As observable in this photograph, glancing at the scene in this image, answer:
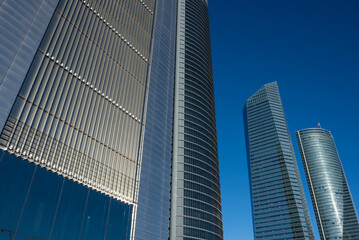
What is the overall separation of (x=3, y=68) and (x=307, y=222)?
19930cm

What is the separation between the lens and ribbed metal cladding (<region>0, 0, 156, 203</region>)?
37.4 meters

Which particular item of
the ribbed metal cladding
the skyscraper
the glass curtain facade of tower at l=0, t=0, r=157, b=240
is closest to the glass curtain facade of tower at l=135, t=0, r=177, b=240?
the skyscraper

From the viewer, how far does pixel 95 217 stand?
4181 cm

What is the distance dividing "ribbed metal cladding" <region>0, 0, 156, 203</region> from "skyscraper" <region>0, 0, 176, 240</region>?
5.9 inches

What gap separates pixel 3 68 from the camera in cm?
3506

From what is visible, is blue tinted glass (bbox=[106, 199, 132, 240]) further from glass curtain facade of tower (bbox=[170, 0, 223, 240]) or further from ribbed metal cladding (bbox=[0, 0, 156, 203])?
glass curtain facade of tower (bbox=[170, 0, 223, 240])

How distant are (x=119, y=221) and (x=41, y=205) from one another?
1381 centimetres

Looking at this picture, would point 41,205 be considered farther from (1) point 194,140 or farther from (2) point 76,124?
(1) point 194,140

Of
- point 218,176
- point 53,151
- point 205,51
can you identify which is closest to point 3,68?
point 53,151

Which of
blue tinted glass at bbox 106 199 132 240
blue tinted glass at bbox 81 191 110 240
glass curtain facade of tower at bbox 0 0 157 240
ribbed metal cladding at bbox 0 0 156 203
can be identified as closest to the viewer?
glass curtain facade of tower at bbox 0 0 157 240

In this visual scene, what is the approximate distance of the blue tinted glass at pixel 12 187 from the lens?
102 ft

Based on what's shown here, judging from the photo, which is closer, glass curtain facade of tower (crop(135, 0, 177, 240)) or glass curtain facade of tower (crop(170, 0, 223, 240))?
glass curtain facade of tower (crop(135, 0, 177, 240))

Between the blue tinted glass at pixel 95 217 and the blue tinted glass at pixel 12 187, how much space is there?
9.58m

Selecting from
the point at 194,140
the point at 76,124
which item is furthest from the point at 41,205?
the point at 194,140
